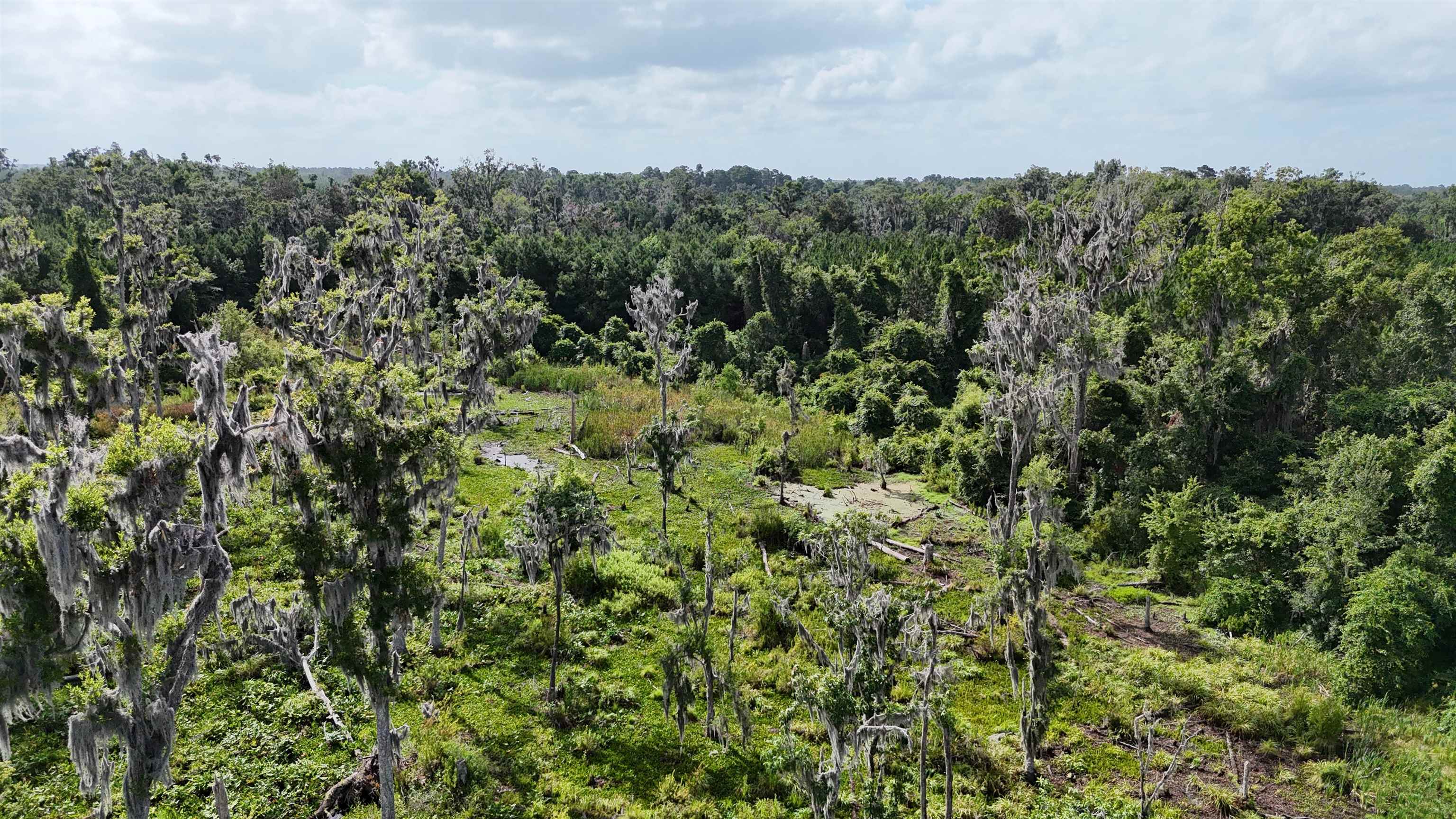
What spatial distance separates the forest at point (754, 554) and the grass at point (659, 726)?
0.09 meters

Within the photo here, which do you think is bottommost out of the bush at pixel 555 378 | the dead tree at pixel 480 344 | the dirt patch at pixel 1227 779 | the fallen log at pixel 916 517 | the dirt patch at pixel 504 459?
the dirt patch at pixel 1227 779

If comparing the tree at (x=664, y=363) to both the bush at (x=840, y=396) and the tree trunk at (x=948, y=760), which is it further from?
the tree trunk at (x=948, y=760)

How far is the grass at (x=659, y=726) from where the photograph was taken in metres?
12.9

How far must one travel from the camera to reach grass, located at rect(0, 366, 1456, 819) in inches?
508

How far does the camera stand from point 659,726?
15312 mm

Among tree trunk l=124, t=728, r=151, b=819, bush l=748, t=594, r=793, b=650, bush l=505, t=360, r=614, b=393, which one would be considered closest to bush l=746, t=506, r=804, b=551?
bush l=748, t=594, r=793, b=650

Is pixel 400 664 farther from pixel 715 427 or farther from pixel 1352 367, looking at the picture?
pixel 1352 367

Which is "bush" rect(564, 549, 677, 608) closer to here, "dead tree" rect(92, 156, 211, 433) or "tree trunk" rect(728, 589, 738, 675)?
"tree trunk" rect(728, 589, 738, 675)

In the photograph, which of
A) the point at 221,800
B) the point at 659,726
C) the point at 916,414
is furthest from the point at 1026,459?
the point at 221,800

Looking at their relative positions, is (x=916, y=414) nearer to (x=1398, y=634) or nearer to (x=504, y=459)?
(x=504, y=459)

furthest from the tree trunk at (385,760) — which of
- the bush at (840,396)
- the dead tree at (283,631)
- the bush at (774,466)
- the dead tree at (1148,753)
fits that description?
the bush at (840,396)

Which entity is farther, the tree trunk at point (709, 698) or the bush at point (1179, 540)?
the bush at point (1179, 540)

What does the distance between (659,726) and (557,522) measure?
4.58m

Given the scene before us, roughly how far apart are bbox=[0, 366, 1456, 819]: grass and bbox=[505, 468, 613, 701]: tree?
1.52 metres
